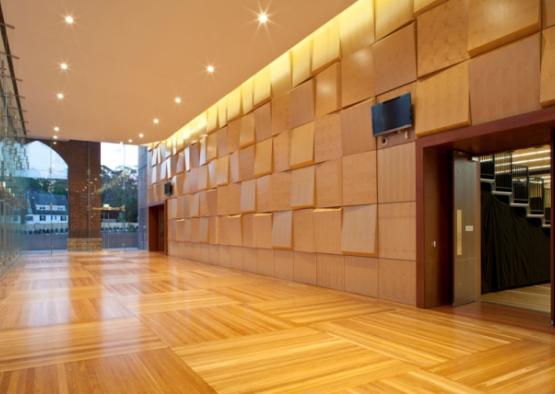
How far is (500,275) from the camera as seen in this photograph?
643 cm

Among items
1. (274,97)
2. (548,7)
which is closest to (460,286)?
(548,7)

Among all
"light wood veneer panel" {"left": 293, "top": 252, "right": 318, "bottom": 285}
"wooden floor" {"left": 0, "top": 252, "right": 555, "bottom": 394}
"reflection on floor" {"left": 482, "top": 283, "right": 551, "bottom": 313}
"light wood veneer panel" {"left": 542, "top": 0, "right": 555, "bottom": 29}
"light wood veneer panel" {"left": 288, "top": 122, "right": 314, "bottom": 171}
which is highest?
"light wood veneer panel" {"left": 542, "top": 0, "right": 555, "bottom": 29}

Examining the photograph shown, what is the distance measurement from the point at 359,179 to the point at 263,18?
8.96 feet

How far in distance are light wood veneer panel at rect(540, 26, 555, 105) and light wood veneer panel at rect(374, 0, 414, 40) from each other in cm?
177

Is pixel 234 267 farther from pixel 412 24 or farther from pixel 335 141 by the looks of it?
pixel 412 24

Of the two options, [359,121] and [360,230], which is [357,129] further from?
[360,230]

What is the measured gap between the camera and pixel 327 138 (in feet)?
21.8

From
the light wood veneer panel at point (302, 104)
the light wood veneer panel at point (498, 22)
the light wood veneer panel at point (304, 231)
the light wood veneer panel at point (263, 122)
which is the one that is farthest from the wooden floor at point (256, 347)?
the light wood veneer panel at point (263, 122)

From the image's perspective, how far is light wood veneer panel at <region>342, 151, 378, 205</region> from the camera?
18.9 ft

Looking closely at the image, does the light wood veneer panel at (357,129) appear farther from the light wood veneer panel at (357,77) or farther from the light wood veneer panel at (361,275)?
the light wood veneer panel at (361,275)

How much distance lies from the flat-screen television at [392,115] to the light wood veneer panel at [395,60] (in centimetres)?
25

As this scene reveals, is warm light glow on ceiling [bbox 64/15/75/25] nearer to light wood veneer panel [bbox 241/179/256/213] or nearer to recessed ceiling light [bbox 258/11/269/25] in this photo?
recessed ceiling light [bbox 258/11/269/25]

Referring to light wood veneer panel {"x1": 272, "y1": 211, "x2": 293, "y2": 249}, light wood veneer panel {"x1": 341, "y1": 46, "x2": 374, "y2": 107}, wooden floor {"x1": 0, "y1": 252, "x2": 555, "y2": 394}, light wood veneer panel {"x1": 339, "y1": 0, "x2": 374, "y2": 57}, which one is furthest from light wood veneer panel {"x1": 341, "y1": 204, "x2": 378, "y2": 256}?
light wood veneer panel {"x1": 339, "y1": 0, "x2": 374, "y2": 57}

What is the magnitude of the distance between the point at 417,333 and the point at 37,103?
33.3 feet
